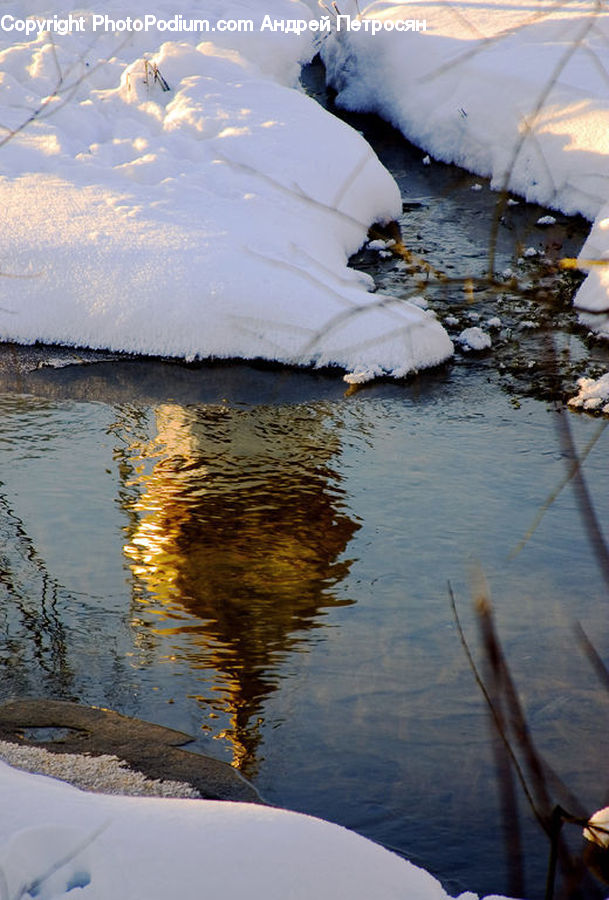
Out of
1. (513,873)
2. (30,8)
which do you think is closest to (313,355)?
→ (513,873)

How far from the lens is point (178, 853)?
6.04 ft

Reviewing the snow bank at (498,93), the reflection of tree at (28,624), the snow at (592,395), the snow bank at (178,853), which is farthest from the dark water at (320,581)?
the snow bank at (498,93)

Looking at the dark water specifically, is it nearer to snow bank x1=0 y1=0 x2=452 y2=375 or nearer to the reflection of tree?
the reflection of tree

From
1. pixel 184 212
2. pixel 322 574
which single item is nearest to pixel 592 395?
pixel 322 574

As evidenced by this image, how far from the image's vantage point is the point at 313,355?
5824 millimetres

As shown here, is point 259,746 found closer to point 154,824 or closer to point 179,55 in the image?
point 154,824

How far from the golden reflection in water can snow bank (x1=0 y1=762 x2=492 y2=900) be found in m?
Answer: 1.03

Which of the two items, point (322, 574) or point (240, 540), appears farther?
point (240, 540)

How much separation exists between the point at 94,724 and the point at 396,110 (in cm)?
844

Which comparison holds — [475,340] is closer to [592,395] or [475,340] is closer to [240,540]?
[592,395]

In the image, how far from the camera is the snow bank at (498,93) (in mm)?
7945

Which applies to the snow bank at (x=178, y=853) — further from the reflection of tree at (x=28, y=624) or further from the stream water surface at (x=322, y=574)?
the reflection of tree at (x=28, y=624)

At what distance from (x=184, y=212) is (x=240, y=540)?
3.31m

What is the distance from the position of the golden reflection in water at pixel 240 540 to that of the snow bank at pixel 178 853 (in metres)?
1.03
